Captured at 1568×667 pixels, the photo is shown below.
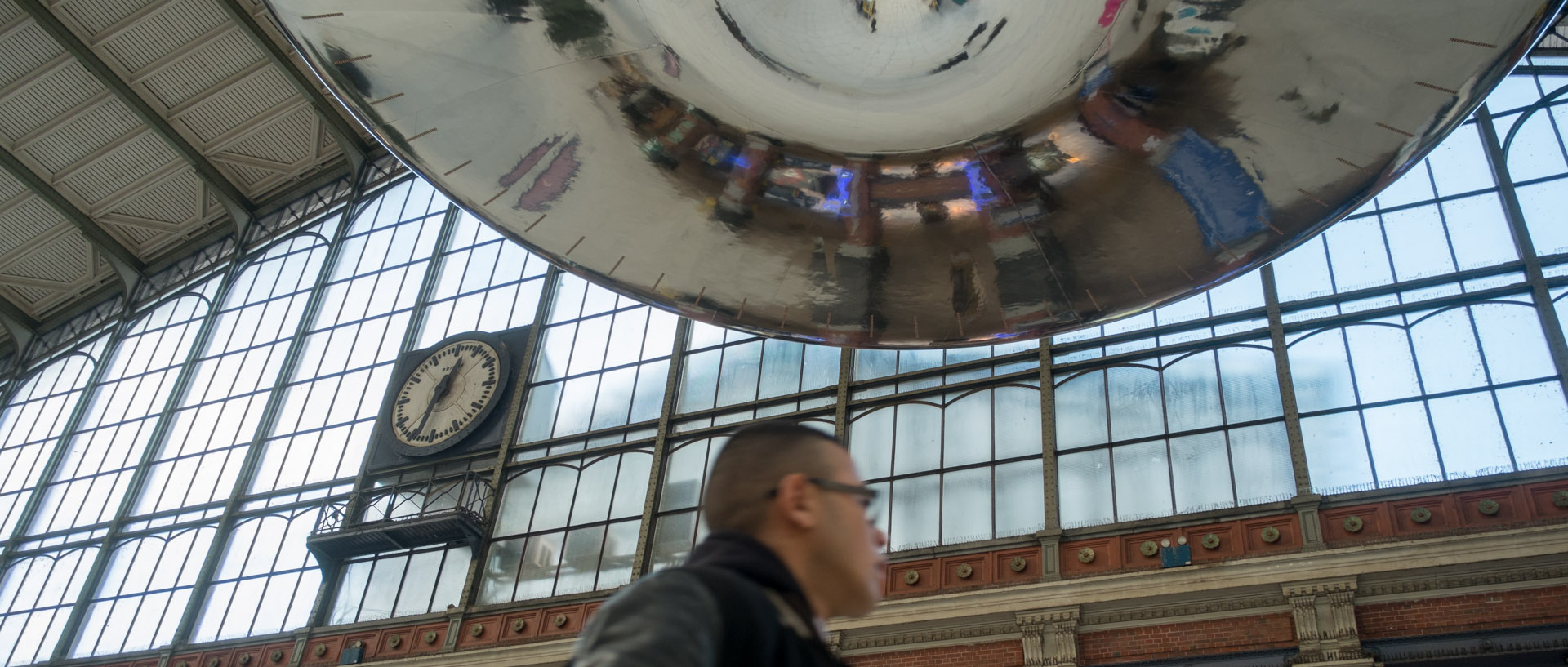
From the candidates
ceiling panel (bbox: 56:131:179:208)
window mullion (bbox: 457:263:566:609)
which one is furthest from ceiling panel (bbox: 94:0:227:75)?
window mullion (bbox: 457:263:566:609)

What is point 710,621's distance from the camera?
1.50 meters

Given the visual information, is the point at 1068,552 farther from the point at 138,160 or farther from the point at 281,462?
the point at 138,160

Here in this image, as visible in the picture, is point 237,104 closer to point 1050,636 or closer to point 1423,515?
point 1050,636

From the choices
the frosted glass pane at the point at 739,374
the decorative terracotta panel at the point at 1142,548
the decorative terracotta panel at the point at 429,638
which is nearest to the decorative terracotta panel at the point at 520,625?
the decorative terracotta panel at the point at 429,638

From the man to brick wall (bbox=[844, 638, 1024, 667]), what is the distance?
12.3 m

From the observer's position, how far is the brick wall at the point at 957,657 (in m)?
13.8

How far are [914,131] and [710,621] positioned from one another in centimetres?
196

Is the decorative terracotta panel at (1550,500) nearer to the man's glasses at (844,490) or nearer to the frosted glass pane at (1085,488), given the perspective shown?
the frosted glass pane at (1085,488)

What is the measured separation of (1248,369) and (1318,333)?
2.95 ft

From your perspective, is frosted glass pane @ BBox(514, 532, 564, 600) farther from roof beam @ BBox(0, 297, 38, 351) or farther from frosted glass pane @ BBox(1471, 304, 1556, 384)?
roof beam @ BBox(0, 297, 38, 351)

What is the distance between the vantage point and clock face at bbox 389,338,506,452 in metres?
19.9

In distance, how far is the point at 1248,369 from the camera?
47.9 ft

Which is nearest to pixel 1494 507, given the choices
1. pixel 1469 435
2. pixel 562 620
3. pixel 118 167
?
pixel 1469 435

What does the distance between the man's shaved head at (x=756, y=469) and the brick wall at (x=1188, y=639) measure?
12116 mm
